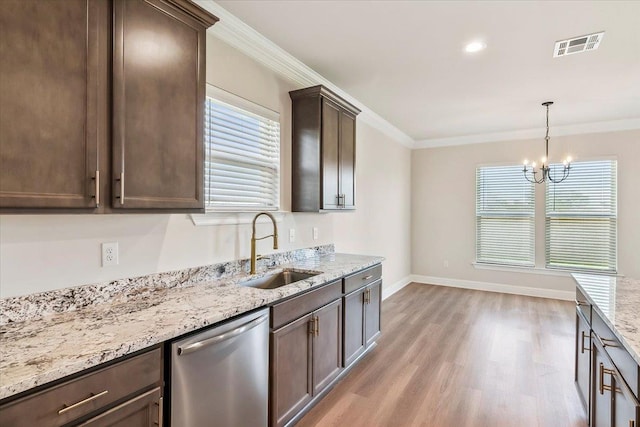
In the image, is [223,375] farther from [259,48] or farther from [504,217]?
[504,217]

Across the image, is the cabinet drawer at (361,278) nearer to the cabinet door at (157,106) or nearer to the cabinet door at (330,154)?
the cabinet door at (330,154)

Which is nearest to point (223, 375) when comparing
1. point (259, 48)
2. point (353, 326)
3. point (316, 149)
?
point (353, 326)

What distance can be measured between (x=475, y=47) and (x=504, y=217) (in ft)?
12.5

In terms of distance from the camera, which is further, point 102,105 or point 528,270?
point 528,270

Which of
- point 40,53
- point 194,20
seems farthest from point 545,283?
point 40,53

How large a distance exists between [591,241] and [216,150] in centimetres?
565

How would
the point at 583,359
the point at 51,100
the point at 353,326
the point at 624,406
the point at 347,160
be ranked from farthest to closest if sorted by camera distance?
the point at 347,160 → the point at 353,326 → the point at 583,359 → the point at 624,406 → the point at 51,100

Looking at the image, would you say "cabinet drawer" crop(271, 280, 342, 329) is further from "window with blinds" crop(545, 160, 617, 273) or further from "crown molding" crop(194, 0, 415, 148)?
"window with blinds" crop(545, 160, 617, 273)

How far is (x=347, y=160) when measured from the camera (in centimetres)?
351

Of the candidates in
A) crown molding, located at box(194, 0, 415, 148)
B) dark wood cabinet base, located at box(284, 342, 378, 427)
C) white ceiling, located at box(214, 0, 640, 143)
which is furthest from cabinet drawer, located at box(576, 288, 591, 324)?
crown molding, located at box(194, 0, 415, 148)

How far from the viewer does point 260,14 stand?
2.39 meters

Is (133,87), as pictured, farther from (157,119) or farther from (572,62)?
(572,62)

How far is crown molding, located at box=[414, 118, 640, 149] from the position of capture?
16.4ft

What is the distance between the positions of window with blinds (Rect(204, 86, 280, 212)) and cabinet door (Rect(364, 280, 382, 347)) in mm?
1199
